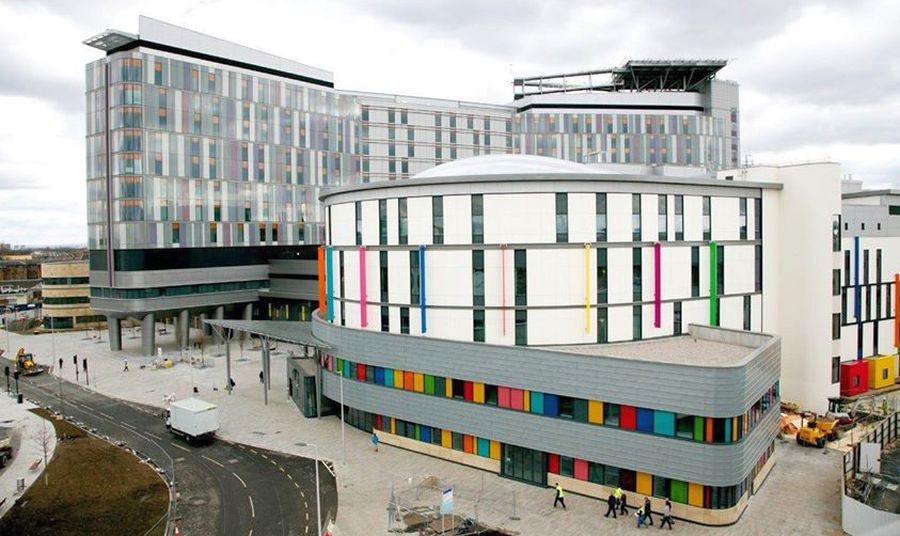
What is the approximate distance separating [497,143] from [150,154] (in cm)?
6640

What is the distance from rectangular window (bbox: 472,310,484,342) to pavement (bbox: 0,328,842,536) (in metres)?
9.18

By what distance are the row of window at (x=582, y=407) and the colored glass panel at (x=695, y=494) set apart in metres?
2.62

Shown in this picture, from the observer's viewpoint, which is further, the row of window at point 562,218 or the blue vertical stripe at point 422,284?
the blue vertical stripe at point 422,284

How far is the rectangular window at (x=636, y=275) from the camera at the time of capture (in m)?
46.8

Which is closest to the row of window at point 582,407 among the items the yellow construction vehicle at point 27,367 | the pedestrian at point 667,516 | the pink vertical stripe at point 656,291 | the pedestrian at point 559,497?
the pedestrian at point 667,516

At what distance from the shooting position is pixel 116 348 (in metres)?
90.3

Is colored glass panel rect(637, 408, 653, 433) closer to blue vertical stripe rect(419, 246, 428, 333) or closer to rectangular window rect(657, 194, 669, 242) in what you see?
rectangular window rect(657, 194, 669, 242)

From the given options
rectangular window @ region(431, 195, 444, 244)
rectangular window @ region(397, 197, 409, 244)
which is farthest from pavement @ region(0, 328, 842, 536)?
rectangular window @ region(431, 195, 444, 244)

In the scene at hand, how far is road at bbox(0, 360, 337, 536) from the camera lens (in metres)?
35.8

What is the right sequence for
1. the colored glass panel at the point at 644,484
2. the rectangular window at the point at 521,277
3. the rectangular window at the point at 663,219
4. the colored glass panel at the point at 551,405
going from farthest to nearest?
the rectangular window at the point at 663,219
the rectangular window at the point at 521,277
the colored glass panel at the point at 551,405
the colored glass panel at the point at 644,484

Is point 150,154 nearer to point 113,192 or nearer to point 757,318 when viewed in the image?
point 113,192

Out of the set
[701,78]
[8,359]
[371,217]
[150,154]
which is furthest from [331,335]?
[701,78]

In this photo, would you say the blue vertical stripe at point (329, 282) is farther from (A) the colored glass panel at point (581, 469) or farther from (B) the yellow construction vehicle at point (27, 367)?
(B) the yellow construction vehicle at point (27, 367)

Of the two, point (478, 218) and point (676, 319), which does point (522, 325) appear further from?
point (676, 319)
